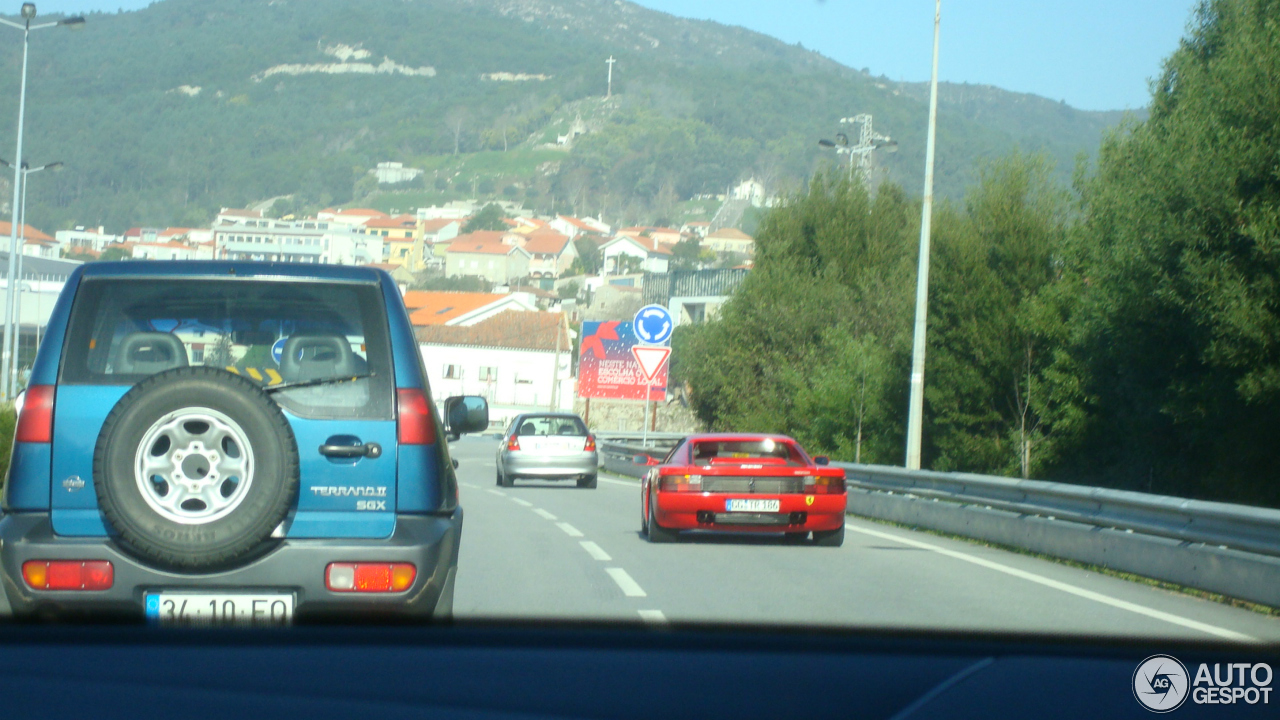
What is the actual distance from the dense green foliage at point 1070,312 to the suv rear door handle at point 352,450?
52.5 ft

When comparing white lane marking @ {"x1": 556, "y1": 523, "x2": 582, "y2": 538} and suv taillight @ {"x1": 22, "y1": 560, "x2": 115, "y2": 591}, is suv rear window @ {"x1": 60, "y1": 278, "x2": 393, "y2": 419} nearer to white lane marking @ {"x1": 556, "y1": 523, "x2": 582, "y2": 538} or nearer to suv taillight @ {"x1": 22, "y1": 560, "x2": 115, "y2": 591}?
suv taillight @ {"x1": 22, "y1": 560, "x2": 115, "y2": 591}

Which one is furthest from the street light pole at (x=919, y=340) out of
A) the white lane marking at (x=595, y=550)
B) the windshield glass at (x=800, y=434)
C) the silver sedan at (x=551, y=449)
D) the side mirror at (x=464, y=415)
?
the side mirror at (x=464, y=415)

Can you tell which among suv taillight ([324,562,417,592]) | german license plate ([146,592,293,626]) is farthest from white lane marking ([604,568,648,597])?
german license plate ([146,592,293,626])

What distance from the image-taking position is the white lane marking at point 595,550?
12102 millimetres

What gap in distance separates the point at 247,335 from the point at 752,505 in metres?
8.57

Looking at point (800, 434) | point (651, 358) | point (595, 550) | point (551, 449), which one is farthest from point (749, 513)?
point (800, 434)

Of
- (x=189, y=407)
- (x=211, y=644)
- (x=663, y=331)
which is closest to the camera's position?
(x=211, y=644)

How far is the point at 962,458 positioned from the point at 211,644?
1151 inches

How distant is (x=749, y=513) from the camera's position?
1331cm

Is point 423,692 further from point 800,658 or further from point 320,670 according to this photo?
point 800,658

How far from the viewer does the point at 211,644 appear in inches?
145

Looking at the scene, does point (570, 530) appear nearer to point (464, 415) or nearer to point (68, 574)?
point (464, 415)

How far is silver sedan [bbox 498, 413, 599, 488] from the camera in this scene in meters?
26.9

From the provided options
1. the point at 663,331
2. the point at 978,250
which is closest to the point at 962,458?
the point at 978,250
